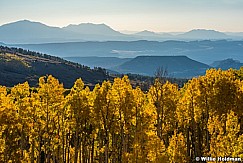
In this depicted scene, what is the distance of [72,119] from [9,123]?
10.1 metres

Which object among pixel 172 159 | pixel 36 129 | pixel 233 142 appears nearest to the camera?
pixel 233 142

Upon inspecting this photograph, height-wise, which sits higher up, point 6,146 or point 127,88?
point 127,88

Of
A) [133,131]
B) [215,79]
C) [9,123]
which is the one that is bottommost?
[133,131]

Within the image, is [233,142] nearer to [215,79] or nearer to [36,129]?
[215,79]

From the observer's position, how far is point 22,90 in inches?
1987

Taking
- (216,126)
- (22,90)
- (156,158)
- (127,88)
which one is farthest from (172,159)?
(22,90)

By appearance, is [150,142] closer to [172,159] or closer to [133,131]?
[172,159]

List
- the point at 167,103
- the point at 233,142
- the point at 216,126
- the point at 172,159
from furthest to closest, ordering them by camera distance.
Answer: the point at 167,103, the point at 172,159, the point at 216,126, the point at 233,142

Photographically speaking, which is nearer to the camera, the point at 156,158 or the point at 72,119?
the point at 156,158

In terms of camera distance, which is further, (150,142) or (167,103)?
(167,103)

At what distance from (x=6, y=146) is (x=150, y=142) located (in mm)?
18265

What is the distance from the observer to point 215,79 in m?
55.6

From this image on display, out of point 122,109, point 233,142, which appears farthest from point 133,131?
point 233,142

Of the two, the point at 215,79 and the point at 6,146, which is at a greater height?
the point at 215,79
